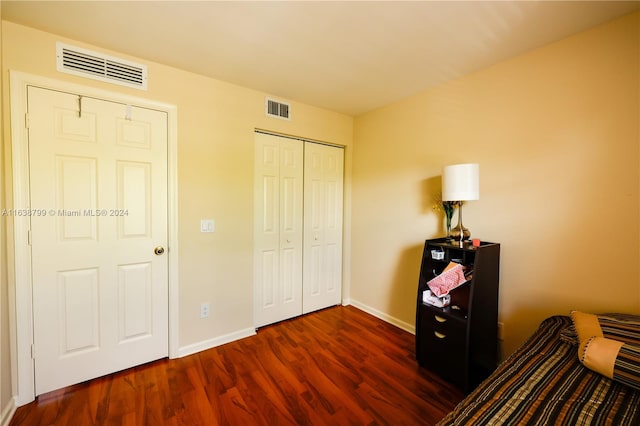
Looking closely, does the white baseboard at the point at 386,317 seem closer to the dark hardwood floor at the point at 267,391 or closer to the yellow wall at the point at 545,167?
the yellow wall at the point at 545,167

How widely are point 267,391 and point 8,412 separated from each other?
1.49 m

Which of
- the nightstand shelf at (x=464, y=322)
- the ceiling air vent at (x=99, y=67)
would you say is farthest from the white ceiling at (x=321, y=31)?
the nightstand shelf at (x=464, y=322)

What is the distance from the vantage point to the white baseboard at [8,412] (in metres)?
1.47

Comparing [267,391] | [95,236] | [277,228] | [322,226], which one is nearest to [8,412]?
[95,236]

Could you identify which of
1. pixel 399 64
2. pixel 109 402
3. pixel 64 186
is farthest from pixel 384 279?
pixel 64 186

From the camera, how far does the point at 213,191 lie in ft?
7.54

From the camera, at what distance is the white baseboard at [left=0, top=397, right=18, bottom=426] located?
1.47 meters

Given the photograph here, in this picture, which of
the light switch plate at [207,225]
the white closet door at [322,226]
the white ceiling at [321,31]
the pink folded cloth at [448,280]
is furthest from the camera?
the white closet door at [322,226]

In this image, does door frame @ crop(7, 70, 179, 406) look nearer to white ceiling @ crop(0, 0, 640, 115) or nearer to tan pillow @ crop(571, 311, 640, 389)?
white ceiling @ crop(0, 0, 640, 115)

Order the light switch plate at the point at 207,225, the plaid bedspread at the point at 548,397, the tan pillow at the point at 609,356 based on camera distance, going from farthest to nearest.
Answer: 1. the light switch plate at the point at 207,225
2. the tan pillow at the point at 609,356
3. the plaid bedspread at the point at 548,397

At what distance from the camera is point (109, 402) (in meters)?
1.67

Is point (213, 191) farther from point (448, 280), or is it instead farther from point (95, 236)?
point (448, 280)

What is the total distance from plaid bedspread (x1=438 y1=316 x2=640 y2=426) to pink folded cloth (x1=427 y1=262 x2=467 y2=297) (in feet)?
1.91

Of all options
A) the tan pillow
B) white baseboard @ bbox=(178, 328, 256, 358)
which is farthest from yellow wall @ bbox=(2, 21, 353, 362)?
the tan pillow
